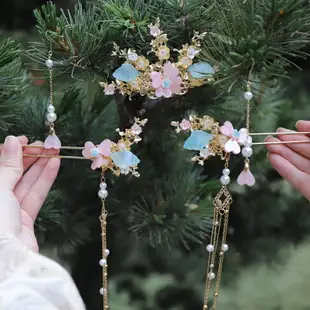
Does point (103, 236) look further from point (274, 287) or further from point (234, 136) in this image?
point (274, 287)

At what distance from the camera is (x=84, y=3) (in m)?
0.56

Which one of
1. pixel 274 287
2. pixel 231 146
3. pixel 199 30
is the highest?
pixel 199 30

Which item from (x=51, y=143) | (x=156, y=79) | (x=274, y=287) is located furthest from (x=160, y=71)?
(x=274, y=287)

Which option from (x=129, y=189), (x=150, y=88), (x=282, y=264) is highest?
(x=150, y=88)

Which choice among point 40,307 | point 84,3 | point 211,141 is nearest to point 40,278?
point 40,307

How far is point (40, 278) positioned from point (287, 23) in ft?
0.93

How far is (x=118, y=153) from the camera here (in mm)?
487

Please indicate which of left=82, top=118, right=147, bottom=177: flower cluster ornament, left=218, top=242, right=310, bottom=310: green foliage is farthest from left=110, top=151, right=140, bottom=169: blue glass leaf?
left=218, top=242, right=310, bottom=310: green foliage

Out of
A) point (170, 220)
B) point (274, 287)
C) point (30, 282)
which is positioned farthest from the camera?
point (274, 287)

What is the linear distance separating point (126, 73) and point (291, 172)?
0.59 ft

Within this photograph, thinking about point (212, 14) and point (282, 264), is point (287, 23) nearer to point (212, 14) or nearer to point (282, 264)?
point (212, 14)

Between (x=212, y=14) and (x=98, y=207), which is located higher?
(x=212, y=14)

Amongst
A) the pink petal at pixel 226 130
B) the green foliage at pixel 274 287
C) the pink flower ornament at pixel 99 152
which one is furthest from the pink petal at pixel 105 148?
the green foliage at pixel 274 287

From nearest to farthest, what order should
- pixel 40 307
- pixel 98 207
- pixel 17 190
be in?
1. pixel 40 307
2. pixel 17 190
3. pixel 98 207
